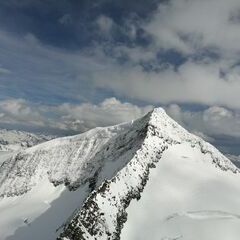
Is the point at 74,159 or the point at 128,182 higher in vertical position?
the point at 74,159

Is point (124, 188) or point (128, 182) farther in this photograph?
point (128, 182)

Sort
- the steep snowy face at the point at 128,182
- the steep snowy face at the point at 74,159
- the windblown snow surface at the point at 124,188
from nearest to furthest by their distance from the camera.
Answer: the steep snowy face at the point at 128,182 → the windblown snow surface at the point at 124,188 → the steep snowy face at the point at 74,159

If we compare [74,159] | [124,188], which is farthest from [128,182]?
[74,159]

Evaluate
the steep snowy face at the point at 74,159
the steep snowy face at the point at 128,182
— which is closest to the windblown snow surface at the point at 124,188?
the steep snowy face at the point at 128,182

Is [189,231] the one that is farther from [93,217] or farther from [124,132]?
[124,132]

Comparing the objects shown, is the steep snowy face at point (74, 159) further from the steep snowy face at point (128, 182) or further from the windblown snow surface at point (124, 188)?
the steep snowy face at point (128, 182)

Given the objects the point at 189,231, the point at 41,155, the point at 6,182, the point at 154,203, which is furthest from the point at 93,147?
the point at 189,231

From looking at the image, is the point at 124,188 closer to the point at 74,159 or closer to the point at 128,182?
the point at 128,182

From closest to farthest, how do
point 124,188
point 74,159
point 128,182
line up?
1. point 124,188
2. point 128,182
3. point 74,159

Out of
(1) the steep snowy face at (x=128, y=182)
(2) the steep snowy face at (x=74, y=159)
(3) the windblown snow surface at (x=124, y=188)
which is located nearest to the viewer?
(1) the steep snowy face at (x=128, y=182)

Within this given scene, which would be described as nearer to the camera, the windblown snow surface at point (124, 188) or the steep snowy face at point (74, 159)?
the windblown snow surface at point (124, 188)
